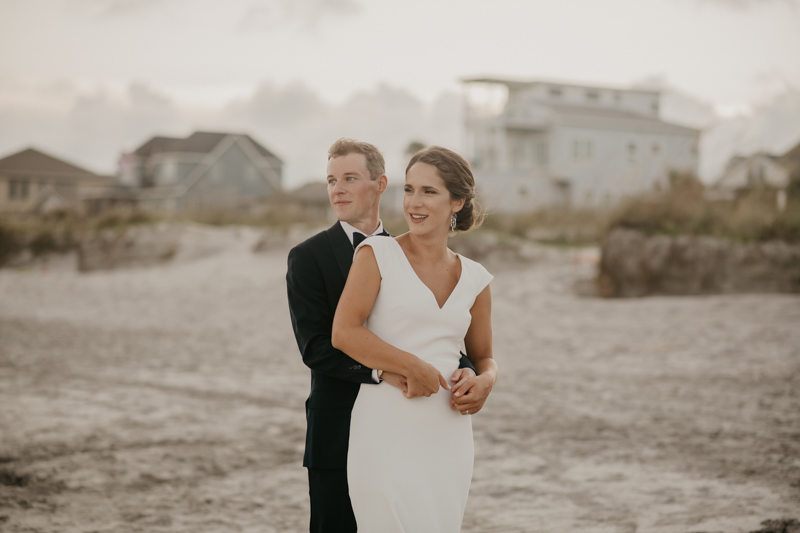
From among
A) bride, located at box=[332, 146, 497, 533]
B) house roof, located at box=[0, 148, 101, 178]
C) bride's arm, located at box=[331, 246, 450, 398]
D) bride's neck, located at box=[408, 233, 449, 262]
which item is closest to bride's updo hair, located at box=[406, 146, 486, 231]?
bride, located at box=[332, 146, 497, 533]

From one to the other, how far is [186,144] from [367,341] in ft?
171

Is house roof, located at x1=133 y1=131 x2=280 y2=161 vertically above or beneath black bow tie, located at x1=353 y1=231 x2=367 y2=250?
above

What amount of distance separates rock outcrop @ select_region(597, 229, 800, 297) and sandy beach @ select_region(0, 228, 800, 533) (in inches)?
22.9

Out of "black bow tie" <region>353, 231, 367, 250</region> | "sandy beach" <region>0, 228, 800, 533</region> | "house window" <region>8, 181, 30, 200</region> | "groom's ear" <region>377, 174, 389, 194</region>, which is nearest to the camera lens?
"black bow tie" <region>353, 231, 367, 250</region>

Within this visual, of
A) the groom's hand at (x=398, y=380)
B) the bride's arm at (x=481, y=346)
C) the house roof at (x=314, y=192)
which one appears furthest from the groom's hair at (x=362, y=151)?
the house roof at (x=314, y=192)

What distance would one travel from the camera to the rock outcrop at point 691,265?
12.5 m

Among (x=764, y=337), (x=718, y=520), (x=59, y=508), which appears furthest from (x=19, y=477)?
(x=764, y=337)

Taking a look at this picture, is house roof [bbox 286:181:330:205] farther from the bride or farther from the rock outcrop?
the bride

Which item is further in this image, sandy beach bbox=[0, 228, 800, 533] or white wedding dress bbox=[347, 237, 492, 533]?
sandy beach bbox=[0, 228, 800, 533]

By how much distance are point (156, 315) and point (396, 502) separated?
13.7 meters

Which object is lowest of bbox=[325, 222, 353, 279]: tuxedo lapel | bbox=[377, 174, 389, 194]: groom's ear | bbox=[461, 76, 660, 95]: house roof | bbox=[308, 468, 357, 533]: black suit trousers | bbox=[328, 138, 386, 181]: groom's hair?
bbox=[308, 468, 357, 533]: black suit trousers

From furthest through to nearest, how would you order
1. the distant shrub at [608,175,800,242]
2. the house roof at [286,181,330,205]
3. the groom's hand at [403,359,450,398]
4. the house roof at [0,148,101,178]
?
the house roof at [0,148,101,178] → the house roof at [286,181,330,205] → the distant shrub at [608,175,800,242] → the groom's hand at [403,359,450,398]

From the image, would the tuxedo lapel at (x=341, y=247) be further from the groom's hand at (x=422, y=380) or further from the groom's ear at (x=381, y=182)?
the groom's hand at (x=422, y=380)

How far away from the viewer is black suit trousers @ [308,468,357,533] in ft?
8.66
